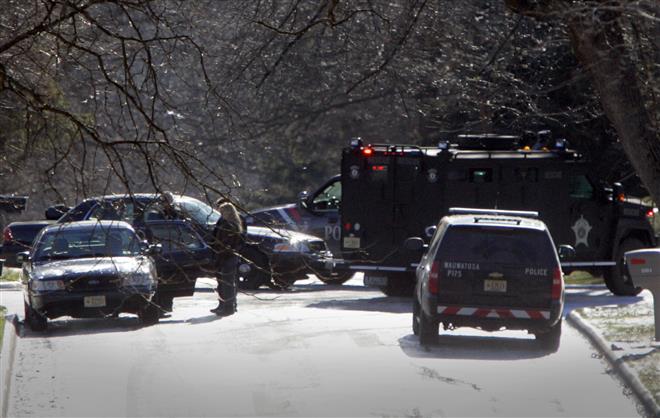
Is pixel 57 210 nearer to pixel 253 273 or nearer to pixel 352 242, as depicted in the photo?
pixel 352 242

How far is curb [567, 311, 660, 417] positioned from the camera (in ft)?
39.6

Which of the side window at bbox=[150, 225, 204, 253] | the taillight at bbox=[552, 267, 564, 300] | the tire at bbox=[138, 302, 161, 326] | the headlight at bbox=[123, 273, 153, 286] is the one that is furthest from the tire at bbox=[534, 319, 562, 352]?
the tire at bbox=[138, 302, 161, 326]

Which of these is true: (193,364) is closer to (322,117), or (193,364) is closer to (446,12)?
(446,12)

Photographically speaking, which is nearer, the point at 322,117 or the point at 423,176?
the point at 423,176

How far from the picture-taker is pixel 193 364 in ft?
49.0

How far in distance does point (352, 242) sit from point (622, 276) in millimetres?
5242

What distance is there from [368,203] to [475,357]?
8.16 m

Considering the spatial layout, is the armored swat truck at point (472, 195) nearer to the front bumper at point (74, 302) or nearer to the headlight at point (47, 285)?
the front bumper at point (74, 302)

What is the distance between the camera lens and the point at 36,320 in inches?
720

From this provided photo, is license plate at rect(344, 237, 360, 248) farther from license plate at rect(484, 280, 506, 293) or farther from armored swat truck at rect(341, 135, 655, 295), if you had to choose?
license plate at rect(484, 280, 506, 293)

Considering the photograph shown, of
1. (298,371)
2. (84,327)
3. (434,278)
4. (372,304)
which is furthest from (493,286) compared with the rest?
(372,304)

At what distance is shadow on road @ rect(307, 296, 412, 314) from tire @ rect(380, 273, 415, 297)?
27cm

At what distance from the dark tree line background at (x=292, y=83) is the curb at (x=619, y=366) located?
2.03 meters

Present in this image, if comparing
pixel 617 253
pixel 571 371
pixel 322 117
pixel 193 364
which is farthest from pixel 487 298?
pixel 322 117
